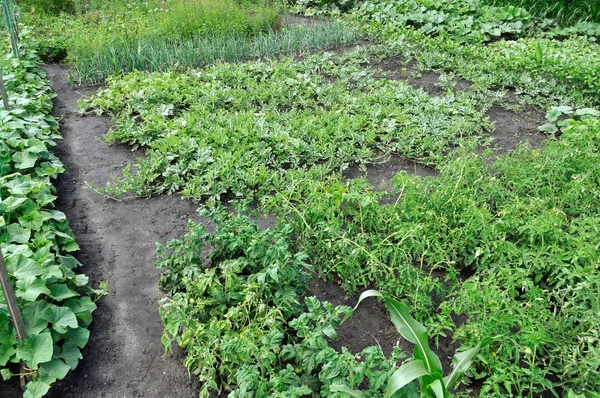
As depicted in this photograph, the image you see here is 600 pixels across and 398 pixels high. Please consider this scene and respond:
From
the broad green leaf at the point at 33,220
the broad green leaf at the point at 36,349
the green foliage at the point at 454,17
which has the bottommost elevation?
the broad green leaf at the point at 36,349

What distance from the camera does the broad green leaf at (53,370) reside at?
246 centimetres

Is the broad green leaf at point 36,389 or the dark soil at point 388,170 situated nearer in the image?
the broad green leaf at point 36,389

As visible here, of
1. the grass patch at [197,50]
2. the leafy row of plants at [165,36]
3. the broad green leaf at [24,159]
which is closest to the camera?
the broad green leaf at [24,159]

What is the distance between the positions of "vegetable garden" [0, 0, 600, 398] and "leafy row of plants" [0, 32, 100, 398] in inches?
0.5

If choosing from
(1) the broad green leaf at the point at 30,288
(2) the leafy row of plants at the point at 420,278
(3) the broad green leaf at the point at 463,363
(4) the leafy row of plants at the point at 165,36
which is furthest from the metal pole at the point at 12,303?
(4) the leafy row of plants at the point at 165,36

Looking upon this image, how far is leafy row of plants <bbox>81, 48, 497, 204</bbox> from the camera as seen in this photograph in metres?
4.31

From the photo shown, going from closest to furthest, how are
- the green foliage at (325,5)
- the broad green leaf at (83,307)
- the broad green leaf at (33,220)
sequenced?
the broad green leaf at (83,307), the broad green leaf at (33,220), the green foliage at (325,5)

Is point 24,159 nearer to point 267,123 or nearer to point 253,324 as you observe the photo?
point 267,123

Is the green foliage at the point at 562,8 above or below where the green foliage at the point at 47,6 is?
above

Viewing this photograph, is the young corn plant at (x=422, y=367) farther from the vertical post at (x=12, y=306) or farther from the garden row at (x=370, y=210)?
the vertical post at (x=12, y=306)

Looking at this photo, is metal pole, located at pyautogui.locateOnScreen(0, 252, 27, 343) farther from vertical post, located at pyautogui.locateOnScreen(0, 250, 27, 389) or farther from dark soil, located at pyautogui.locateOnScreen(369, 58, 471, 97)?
dark soil, located at pyautogui.locateOnScreen(369, 58, 471, 97)

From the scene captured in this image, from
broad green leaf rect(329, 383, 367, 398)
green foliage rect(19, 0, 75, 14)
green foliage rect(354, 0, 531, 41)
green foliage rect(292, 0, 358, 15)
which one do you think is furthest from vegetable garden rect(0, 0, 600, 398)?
green foliage rect(292, 0, 358, 15)

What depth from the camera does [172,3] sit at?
8797mm

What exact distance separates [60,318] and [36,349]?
21 cm
